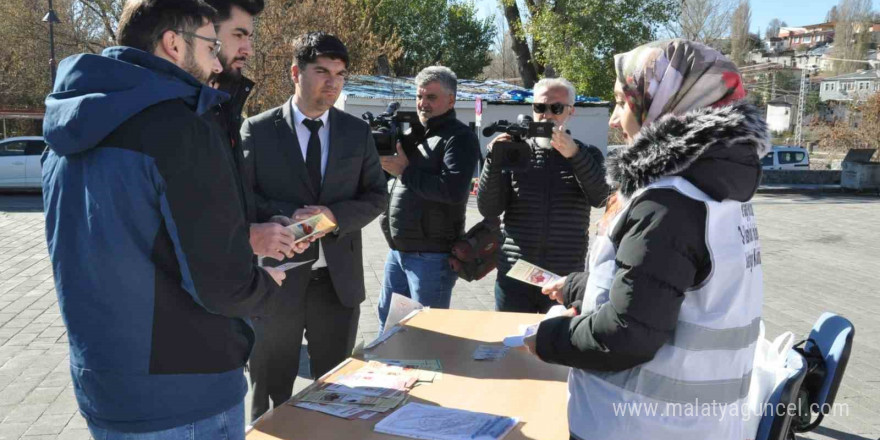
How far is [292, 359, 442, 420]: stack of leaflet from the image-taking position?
239cm

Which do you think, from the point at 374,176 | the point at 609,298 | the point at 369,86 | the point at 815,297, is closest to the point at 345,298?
the point at 374,176

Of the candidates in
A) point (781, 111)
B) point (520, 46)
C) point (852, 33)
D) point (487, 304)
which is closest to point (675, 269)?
point (487, 304)

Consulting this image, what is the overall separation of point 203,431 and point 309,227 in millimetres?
900

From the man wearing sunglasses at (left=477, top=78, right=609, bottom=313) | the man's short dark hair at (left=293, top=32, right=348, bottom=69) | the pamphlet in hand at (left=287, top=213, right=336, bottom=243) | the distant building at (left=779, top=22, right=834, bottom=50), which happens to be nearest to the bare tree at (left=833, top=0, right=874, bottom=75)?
the distant building at (left=779, top=22, right=834, bottom=50)

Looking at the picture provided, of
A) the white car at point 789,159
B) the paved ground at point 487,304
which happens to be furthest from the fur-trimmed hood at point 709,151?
the white car at point 789,159

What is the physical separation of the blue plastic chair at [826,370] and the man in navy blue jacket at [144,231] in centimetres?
215

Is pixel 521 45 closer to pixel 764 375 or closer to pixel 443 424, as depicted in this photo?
pixel 764 375

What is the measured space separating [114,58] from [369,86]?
23497 millimetres

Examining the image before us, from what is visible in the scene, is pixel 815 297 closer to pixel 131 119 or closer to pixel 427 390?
pixel 427 390

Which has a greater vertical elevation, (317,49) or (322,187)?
(317,49)

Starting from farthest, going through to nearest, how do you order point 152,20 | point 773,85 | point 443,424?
1. point 773,85
2. point 443,424
3. point 152,20

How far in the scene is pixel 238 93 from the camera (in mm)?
2688

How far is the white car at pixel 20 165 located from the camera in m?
17.7

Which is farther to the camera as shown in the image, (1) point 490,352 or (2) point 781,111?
(2) point 781,111
